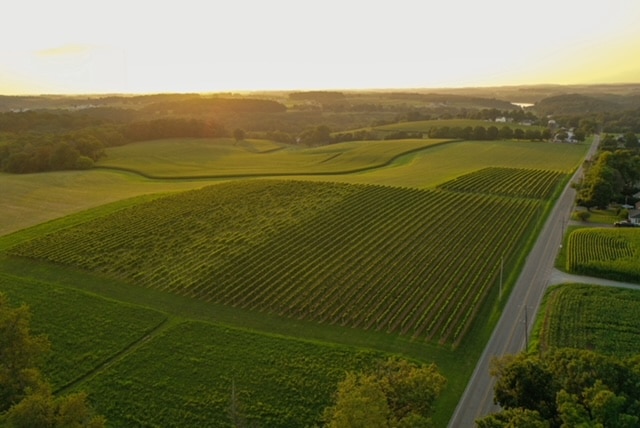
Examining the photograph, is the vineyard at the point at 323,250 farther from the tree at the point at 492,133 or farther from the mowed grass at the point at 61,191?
the tree at the point at 492,133

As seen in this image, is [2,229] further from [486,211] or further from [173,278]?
[486,211]

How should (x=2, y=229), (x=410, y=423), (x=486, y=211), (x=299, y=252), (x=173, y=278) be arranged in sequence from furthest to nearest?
(x=486, y=211), (x=2, y=229), (x=299, y=252), (x=173, y=278), (x=410, y=423)

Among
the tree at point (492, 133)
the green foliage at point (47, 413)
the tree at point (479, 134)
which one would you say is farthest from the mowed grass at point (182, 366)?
the tree at point (492, 133)

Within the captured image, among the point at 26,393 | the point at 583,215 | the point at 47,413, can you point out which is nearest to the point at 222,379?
the point at 26,393

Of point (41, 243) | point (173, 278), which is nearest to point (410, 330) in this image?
point (173, 278)

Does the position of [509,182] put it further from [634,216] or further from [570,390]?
[570,390]

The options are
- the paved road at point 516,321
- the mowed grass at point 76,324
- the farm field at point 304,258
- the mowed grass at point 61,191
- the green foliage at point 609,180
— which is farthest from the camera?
the green foliage at point 609,180
